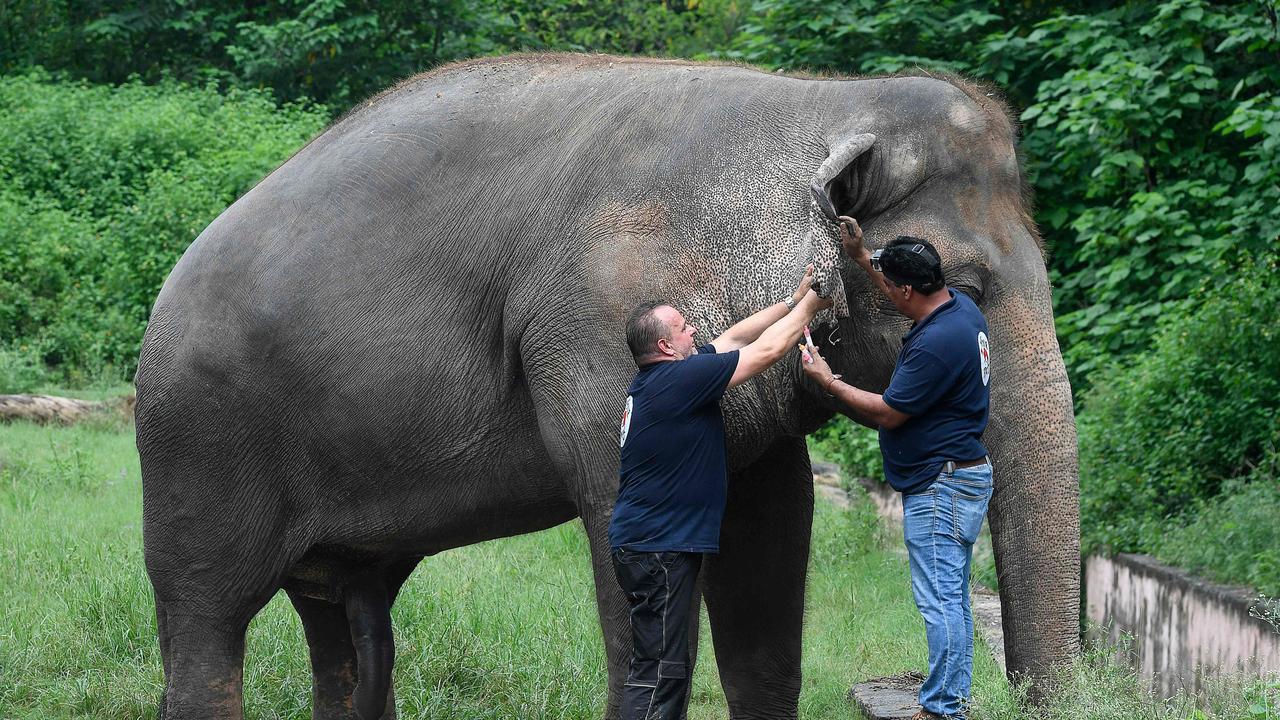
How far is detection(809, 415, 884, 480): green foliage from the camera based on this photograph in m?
11.6

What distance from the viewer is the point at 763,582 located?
4.43 meters

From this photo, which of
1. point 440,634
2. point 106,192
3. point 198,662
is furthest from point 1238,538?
point 106,192

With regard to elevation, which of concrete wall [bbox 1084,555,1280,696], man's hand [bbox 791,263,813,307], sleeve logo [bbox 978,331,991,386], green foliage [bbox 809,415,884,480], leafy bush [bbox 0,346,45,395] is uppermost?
leafy bush [bbox 0,346,45,395]

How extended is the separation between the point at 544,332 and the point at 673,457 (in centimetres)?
49

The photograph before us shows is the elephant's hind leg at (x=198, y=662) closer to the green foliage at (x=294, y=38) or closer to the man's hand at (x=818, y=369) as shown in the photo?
the man's hand at (x=818, y=369)

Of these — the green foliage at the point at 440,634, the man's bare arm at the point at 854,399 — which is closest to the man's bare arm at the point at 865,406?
the man's bare arm at the point at 854,399

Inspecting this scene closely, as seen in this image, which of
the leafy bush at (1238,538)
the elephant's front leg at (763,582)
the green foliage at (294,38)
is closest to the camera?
the elephant's front leg at (763,582)

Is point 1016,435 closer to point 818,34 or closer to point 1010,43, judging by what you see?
point 1010,43

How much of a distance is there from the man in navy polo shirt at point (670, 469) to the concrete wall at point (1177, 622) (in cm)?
243

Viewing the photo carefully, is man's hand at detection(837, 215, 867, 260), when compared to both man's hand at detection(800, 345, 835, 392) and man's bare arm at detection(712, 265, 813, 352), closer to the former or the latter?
man's bare arm at detection(712, 265, 813, 352)

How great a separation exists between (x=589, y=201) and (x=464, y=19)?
700 inches

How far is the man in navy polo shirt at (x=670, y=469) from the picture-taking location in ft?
11.7

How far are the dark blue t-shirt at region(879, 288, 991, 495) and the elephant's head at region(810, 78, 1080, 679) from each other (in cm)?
9

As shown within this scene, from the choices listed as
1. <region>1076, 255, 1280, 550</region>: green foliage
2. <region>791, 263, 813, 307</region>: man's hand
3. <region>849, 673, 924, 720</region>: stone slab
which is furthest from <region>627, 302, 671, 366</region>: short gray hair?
<region>1076, 255, 1280, 550</region>: green foliage
